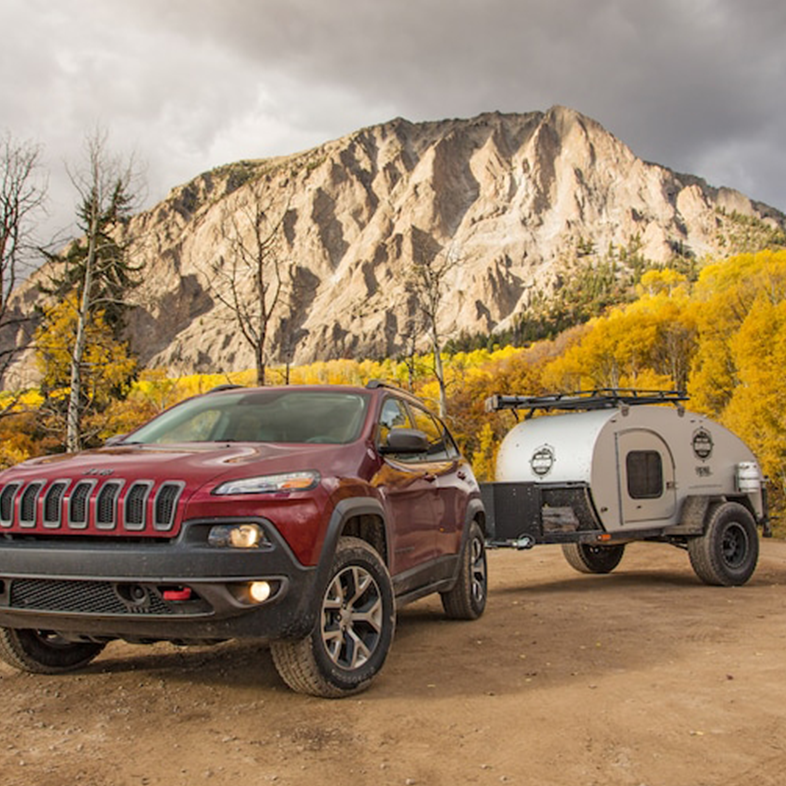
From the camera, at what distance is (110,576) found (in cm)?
402

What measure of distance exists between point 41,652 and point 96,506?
151cm

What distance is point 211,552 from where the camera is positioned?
400 centimetres

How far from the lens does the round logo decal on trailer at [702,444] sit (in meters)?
10.4

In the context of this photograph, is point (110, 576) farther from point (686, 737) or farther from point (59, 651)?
point (686, 737)

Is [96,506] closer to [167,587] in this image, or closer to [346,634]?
[167,587]

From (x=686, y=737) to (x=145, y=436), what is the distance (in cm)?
387

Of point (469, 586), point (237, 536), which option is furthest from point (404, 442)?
point (469, 586)

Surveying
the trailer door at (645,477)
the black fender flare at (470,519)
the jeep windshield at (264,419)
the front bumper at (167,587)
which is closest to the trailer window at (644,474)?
the trailer door at (645,477)

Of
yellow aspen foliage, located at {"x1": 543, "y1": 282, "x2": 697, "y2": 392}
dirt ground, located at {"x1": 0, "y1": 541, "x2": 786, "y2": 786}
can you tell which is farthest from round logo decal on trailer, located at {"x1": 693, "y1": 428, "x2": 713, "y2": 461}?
yellow aspen foliage, located at {"x1": 543, "y1": 282, "x2": 697, "y2": 392}

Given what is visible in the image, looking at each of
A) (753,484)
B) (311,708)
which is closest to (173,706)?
(311,708)

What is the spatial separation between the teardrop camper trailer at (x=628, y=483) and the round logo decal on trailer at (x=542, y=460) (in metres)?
0.01

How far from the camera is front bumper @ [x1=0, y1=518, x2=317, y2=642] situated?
3.99 metres

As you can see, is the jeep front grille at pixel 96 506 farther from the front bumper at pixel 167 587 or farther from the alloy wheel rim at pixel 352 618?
the alloy wheel rim at pixel 352 618

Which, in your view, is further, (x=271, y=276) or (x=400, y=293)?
(x=400, y=293)
